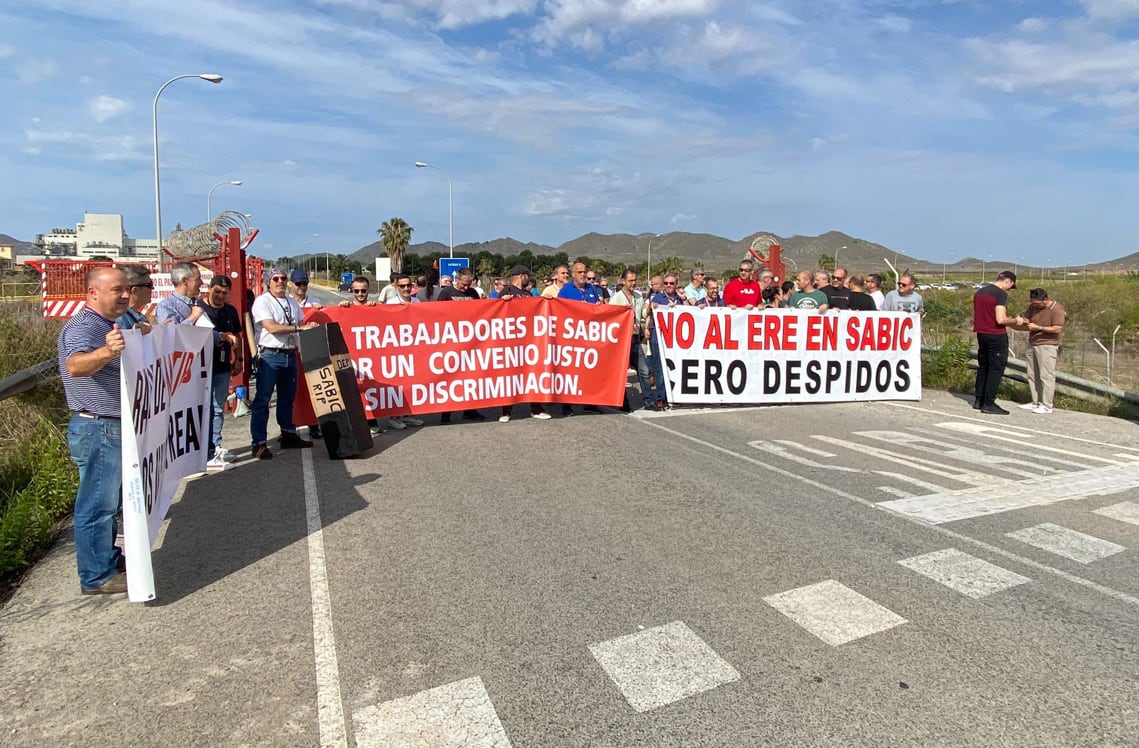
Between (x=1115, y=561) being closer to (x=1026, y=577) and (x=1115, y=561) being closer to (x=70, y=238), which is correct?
(x=1026, y=577)

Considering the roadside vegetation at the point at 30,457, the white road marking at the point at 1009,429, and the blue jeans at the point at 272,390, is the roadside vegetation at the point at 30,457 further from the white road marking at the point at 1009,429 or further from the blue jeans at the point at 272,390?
Result: the white road marking at the point at 1009,429

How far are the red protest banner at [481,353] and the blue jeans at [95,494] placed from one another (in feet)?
14.4

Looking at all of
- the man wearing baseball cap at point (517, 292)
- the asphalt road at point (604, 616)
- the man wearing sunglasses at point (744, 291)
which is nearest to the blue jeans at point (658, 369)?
the man wearing baseball cap at point (517, 292)

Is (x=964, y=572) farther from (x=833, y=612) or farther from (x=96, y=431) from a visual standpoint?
(x=96, y=431)

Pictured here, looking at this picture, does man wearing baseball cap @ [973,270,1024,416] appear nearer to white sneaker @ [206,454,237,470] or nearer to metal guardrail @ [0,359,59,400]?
white sneaker @ [206,454,237,470]

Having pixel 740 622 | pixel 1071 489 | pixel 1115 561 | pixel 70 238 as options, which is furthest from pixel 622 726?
pixel 70 238

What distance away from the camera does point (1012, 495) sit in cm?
637

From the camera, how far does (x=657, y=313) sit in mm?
10883

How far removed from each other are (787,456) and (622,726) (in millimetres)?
5343

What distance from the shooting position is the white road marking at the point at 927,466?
22.6 feet

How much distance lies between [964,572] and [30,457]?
306 inches


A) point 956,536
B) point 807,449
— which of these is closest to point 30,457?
point 807,449

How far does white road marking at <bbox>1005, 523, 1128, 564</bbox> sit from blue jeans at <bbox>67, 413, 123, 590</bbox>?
19.2ft

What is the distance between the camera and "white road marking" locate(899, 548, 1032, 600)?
14.3ft
